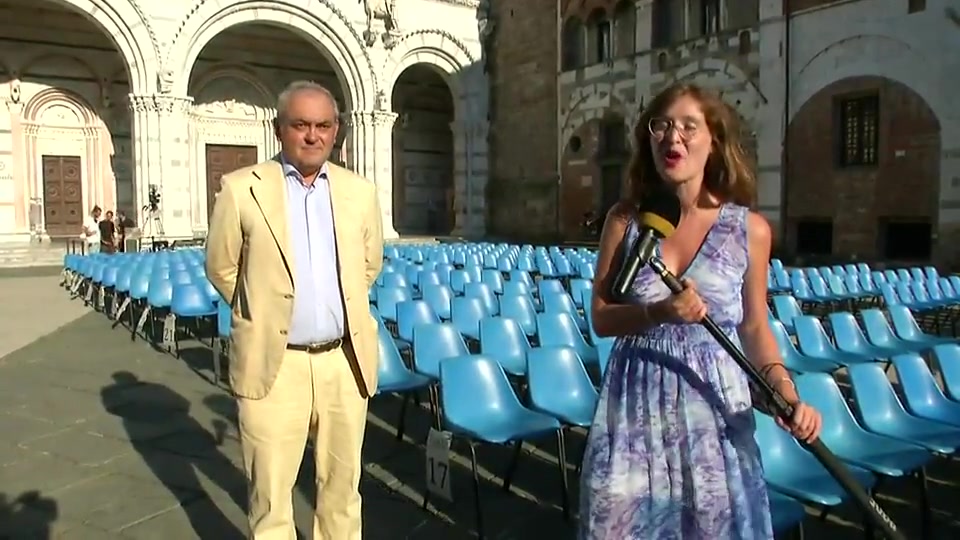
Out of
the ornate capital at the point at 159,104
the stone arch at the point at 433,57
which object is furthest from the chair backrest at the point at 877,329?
the stone arch at the point at 433,57

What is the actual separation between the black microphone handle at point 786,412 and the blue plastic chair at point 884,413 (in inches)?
98.9

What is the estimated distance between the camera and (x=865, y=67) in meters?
14.9

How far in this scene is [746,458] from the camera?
2.00 m

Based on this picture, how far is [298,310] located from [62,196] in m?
22.6

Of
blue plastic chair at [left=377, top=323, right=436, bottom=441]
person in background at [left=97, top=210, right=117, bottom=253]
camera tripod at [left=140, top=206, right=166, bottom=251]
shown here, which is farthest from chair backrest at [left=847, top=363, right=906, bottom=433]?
camera tripod at [left=140, top=206, right=166, bottom=251]

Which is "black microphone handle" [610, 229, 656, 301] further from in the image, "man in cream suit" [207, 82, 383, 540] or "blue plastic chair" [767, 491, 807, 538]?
"blue plastic chair" [767, 491, 807, 538]

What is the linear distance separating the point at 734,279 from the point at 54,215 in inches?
935

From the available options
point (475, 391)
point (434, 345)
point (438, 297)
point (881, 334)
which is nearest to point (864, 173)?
point (881, 334)

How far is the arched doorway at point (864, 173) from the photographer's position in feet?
46.5

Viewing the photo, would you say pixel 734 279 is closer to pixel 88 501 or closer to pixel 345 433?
pixel 345 433

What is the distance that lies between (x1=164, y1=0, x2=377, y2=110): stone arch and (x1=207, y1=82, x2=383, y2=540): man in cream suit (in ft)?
59.4

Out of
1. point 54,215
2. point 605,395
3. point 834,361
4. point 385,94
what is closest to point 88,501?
point 605,395

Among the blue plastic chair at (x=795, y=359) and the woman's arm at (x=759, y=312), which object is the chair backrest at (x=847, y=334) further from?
the woman's arm at (x=759, y=312)

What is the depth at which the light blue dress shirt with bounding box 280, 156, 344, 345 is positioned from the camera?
8.52 feet
